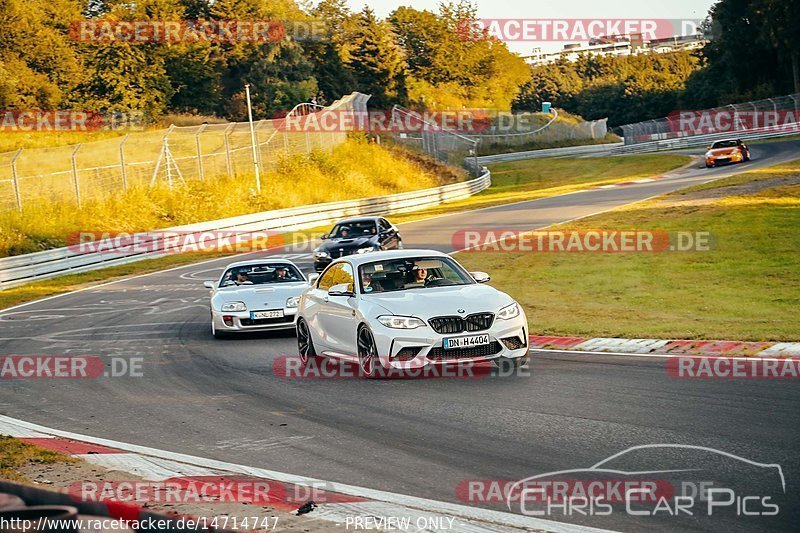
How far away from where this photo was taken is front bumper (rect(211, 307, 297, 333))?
661 inches

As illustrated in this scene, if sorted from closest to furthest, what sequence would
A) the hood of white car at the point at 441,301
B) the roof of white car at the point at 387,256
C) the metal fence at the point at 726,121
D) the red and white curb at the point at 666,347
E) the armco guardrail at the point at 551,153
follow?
the hood of white car at the point at 441,301 < the red and white curb at the point at 666,347 < the roof of white car at the point at 387,256 < the metal fence at the point at 726,121 < the armco guardrail at the point at 551,153

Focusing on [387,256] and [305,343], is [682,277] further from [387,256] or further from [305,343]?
[305,343]

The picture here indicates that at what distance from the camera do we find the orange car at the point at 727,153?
5478 cm

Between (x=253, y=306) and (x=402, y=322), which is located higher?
(x=402, y=322)

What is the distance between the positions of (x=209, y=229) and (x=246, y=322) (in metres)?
23.8

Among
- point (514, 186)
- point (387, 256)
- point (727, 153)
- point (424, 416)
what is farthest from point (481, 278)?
point (514, 186)

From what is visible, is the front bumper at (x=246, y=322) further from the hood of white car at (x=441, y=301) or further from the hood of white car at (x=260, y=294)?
the hood of white car at (x=441, y=301)

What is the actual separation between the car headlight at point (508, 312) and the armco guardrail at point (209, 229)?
22.4 metres

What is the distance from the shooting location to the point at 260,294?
1722cm

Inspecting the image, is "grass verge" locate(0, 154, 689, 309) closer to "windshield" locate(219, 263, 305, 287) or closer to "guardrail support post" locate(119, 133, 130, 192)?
"guardrail support post" locate(119, 133, 130, 192)

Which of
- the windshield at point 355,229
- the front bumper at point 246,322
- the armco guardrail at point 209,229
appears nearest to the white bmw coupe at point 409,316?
the front bumper at point 246,322

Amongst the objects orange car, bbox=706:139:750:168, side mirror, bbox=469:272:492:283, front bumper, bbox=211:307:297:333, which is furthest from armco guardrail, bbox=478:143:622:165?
side mirror, bbox=469:272:492:283

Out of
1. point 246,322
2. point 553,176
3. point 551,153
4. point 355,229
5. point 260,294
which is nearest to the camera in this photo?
point 246,322

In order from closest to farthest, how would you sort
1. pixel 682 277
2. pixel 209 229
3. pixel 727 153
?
pixel 682 277 < pixel 209 229 < pixel 727 153
